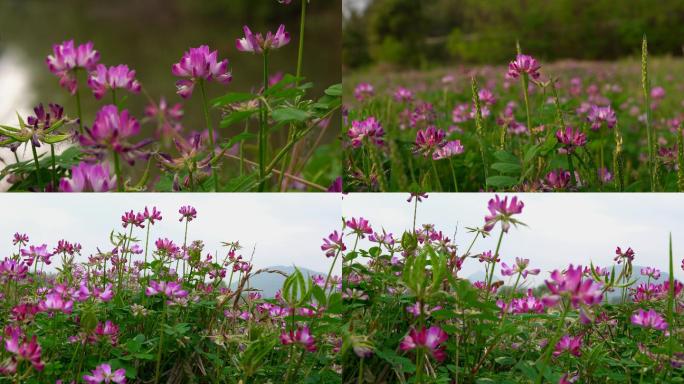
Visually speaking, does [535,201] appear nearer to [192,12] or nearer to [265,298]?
[265,298]

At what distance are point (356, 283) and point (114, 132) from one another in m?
0.54

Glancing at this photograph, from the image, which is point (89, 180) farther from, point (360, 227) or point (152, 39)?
point (152, 39)

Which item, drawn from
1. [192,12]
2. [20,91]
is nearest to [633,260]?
[20,91]

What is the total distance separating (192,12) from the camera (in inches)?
182

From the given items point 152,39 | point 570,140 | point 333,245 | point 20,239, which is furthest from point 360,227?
point 152,39

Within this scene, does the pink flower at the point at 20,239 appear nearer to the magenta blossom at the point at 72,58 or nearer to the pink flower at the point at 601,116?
the magenta blossom at the point at 72,58

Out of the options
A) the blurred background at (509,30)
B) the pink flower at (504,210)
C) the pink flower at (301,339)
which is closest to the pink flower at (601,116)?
the pink flower at (504,210)

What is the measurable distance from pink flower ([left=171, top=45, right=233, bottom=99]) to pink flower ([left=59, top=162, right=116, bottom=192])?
14 cm

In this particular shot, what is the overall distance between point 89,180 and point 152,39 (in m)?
3.73

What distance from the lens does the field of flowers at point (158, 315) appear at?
1000 millimetres

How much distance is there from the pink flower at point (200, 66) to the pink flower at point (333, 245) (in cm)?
36

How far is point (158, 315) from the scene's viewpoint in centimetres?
114

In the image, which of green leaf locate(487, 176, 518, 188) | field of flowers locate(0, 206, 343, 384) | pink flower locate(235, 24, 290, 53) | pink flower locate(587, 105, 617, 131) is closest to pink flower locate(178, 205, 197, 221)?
field of flowers locate(0, 206, 343, 384)

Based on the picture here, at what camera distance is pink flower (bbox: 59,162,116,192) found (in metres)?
0.70
